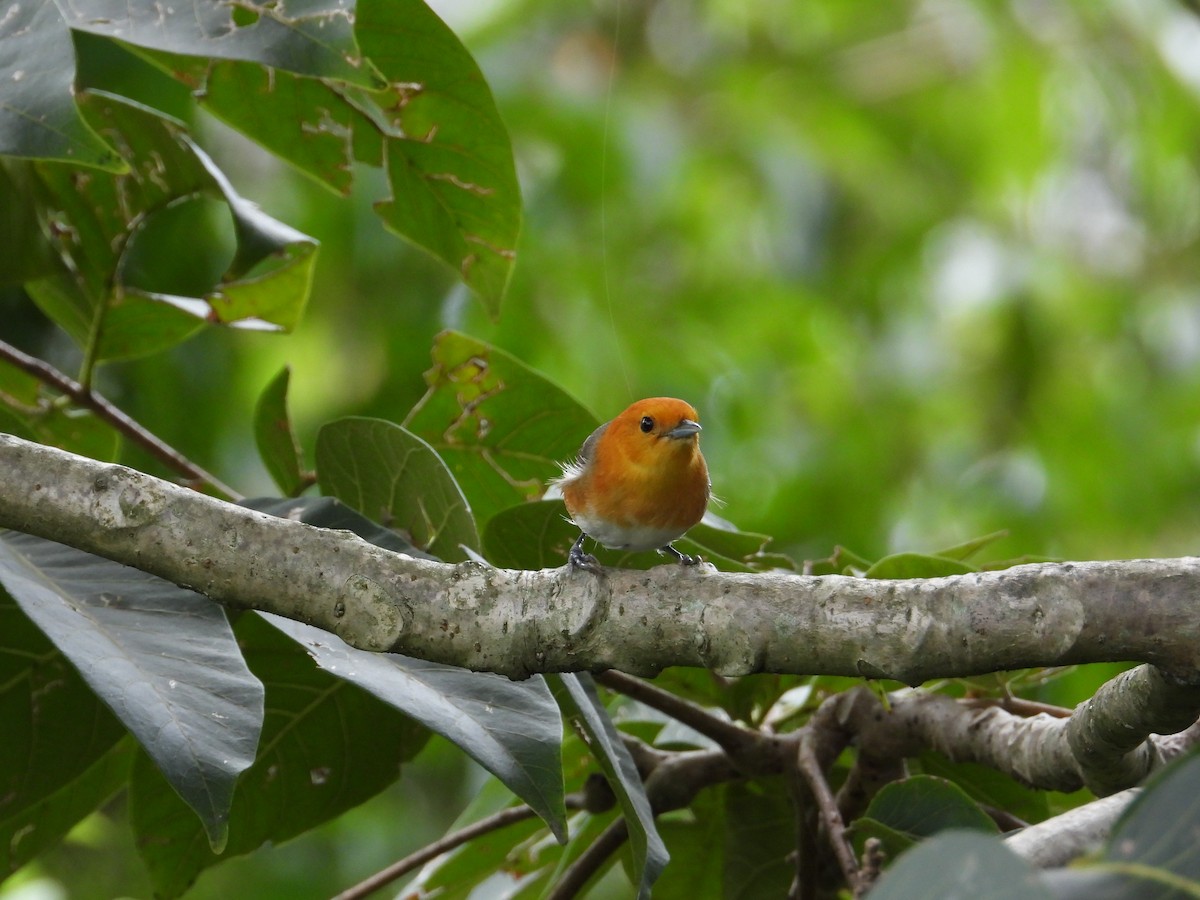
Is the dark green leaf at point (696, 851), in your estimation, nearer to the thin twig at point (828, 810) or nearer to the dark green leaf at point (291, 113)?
the thin twig at point (828, 810)

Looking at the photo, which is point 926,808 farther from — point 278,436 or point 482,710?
point 278,436

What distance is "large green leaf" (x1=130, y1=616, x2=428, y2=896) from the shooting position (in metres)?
1.63

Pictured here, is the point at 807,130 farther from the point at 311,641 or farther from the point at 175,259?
the point at 311,641

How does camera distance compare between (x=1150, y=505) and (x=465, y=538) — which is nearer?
(x=465, y=538)

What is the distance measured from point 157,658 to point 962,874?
854 mm

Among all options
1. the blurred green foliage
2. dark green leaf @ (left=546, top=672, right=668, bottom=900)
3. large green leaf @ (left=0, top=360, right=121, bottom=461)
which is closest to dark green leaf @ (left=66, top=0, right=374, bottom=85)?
large green leaf @ (left=0, top=360, right=121, bottom=461)

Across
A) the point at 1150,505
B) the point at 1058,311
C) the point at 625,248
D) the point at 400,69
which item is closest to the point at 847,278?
the point at 1058,311

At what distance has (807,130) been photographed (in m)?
5.17

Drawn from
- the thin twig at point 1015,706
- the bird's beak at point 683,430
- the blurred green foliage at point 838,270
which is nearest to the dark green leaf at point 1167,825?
the thin twig at point 1015,706

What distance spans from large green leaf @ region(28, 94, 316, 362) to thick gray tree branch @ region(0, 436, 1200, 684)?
0.79m

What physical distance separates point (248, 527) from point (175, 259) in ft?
5.01

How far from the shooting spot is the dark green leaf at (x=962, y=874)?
64 centimetres

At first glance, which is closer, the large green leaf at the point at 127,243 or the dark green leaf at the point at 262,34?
the dark green leaf at the point at 262,34

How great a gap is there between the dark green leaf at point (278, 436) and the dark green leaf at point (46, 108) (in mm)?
583
